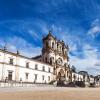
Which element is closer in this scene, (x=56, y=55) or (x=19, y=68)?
(x=19, y=68)

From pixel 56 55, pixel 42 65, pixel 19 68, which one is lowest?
pixel 19 68

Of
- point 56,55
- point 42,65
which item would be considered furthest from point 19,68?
point 56,55

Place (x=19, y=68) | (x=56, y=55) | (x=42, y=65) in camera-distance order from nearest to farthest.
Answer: (x=19, y=68) → (x=42, y=65) → (x=56, y=55)

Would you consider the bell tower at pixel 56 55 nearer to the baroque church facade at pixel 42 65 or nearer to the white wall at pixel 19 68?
the baroque church facade at pixel 42 65

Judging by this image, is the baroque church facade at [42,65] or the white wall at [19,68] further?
the baroque church facade at [42,65]

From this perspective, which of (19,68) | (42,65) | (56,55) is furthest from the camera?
(56,55)

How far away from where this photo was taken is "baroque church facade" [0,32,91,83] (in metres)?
47.3

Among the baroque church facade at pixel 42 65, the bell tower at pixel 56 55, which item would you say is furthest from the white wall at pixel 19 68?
the bell tower at pixel 56 55

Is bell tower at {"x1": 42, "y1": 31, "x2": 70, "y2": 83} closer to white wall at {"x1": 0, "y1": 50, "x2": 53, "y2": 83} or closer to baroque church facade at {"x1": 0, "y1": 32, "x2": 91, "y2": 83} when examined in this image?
baroque church facade at {"x1": 0, "y1": 32, "x2": 91, "y2": 83}

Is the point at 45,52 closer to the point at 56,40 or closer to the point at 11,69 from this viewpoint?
the point at 56,40

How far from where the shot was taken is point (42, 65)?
6141 centimetres

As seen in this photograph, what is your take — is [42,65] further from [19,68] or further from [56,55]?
[19,68]

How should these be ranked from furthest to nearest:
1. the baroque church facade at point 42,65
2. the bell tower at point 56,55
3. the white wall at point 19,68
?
the bell tower at point 56,55, the baroque church facade at point 42,65, the white wall at point 19,68

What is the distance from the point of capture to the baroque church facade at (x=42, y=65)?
4733 cm
